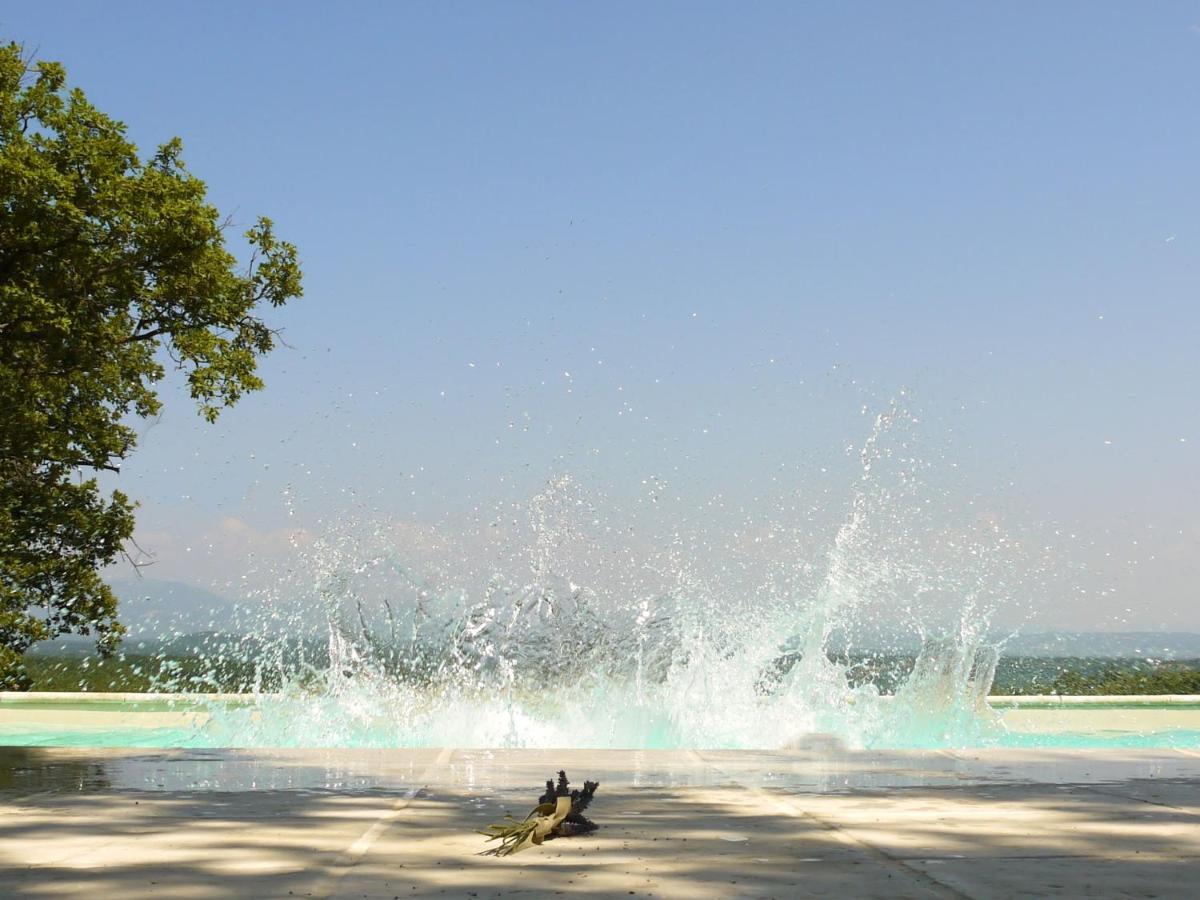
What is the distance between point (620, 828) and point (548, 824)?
624 mm

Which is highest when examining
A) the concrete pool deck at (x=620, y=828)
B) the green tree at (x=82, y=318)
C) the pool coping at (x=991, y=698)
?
the green tree at (x=82, y=318)

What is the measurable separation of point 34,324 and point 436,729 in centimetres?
631

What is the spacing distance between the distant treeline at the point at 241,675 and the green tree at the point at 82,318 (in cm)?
688

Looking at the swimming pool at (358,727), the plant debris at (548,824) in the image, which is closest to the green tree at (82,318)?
the swimming pool at (358,727)

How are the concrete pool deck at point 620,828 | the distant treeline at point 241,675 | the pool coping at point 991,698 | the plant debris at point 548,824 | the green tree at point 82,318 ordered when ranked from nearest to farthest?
the concrete pool deck at point 620,828, the plant debris at point 548,824, the green tree at point 82,318, the pool coping at point 991,698, the distant treeline at point 241,675

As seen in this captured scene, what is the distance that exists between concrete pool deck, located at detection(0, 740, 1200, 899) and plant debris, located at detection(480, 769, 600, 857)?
0.23ft

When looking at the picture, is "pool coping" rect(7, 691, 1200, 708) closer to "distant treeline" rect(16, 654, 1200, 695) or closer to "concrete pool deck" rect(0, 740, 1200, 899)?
"distant treeline" rect(16, 654, 1200, 695)

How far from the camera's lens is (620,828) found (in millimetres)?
6176

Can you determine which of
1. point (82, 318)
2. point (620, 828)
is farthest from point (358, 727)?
point (620, 828)

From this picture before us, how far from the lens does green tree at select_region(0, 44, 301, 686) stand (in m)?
10.1

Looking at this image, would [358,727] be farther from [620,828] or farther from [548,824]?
[548,824]

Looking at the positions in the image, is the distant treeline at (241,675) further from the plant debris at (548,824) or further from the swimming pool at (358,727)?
the plant debris at (548,824)

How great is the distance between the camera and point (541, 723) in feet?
47.3

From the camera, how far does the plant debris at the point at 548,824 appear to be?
5.57 m
